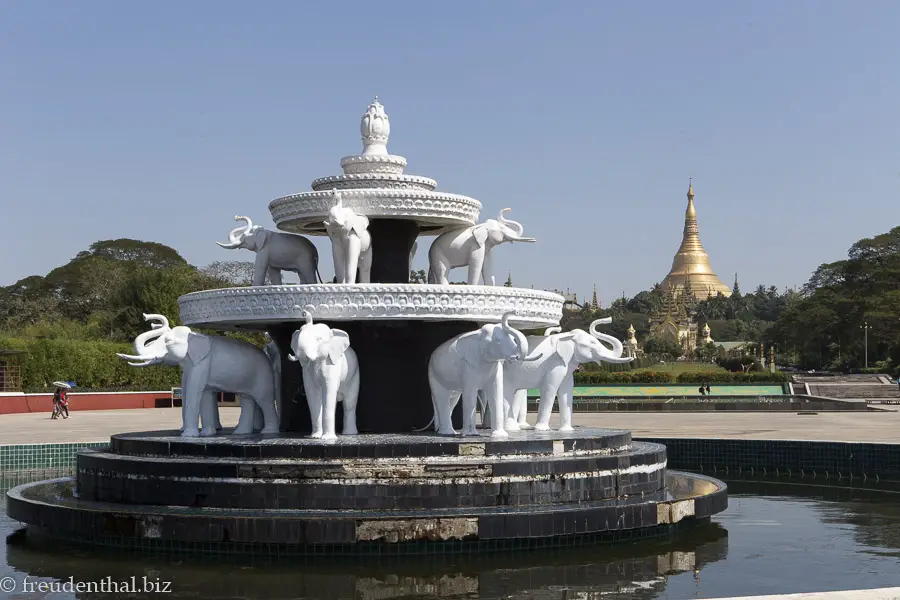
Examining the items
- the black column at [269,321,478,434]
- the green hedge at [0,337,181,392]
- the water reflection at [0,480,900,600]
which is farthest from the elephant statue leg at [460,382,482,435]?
the green hedge at [0,337,181,392]

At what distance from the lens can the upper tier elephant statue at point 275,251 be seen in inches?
591

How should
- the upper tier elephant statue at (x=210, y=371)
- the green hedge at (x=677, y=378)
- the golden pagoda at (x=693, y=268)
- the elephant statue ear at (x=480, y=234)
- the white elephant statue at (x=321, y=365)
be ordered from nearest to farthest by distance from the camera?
the white elephant statue at (x=321, y=365)
the upper tier elephant statue at (x=210, y=371)
the elephant statue ear at (x=480, y=234)
the green hedge at (x=677, y=378)
the golden pagoda at (x=693, y=268)

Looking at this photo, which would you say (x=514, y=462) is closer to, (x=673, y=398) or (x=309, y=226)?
(x=309, y=226)

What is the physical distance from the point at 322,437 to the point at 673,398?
111 feet

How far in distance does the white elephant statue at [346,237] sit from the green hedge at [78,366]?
35.1 meters

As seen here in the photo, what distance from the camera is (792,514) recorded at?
1391 cm

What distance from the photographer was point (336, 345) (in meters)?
12.8

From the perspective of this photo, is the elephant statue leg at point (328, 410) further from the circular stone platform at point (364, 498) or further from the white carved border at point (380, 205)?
the white carved border at point (380, 205)

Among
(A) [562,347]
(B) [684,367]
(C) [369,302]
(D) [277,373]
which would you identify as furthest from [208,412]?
(B) [684,367]

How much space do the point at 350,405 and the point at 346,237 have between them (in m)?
2.17

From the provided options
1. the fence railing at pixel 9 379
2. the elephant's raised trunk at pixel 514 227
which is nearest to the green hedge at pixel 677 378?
the fence railing at pixel 9 379

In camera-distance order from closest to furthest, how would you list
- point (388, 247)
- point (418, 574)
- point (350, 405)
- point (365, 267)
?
point (418, 574) < point (350, 405) < point (365, 267) < point (388, 247)

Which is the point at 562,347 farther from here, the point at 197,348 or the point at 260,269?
the point at 197,348

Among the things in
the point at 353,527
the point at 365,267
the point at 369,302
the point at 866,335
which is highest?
the point at 866,335
